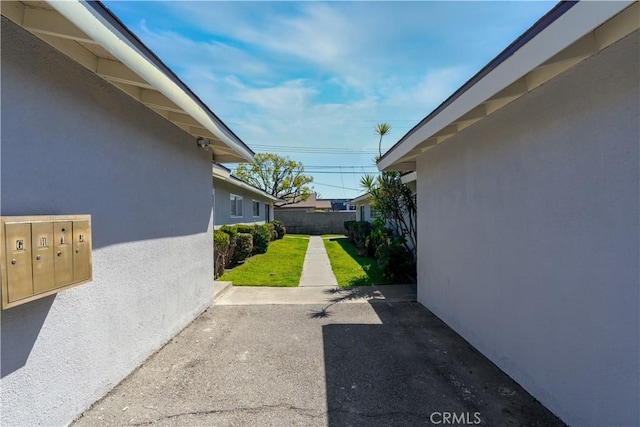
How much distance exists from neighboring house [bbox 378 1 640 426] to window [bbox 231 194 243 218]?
35.3 ft

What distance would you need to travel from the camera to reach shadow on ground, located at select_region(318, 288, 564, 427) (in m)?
2.89

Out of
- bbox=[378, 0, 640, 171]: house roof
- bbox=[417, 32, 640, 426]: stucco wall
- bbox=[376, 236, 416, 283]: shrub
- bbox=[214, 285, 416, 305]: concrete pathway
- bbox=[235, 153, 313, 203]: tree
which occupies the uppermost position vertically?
bbox=[235, 153, 313, 203]: tree

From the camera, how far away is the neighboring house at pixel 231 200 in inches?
422

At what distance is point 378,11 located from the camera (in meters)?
5.35

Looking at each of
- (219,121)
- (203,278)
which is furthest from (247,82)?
(203,278)

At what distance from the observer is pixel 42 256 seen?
2.29 meters

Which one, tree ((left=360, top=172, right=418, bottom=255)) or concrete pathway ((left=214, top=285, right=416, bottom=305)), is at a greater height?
tree ((left=360, top=172, right=418, bottom=255))

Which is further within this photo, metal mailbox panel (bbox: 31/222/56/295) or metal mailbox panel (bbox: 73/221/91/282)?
metal mailbox panel (bbox: 73/221/91/282)

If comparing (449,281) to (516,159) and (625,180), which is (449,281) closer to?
(516,159)

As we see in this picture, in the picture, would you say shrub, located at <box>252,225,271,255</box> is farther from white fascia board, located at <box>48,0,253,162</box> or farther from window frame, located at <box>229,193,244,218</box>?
white fascia board, located at <box>48,0,253,162</box>

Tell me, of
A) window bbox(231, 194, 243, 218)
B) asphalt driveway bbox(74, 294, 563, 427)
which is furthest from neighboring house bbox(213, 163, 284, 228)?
asphalt driveway bbox(74, 294, 563, 427)

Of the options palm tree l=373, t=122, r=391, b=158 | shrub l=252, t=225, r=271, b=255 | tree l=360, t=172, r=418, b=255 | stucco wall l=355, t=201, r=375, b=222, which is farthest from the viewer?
stucco wall l=355, t=201, r=375, b=222

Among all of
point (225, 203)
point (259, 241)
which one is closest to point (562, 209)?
point (225, 203)

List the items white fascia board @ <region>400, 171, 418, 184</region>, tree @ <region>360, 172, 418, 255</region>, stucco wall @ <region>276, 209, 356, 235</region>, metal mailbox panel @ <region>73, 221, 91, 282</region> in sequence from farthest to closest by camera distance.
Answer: stucco wall @ <region>276, 209, 356, 235</region>, tree @ <region>360, 172, 418, 255</region>, white fascia board @ <region>400, 171, 418, 184</region>, metal mailbox panel @ <region>73, 221, 91, 282</region>
